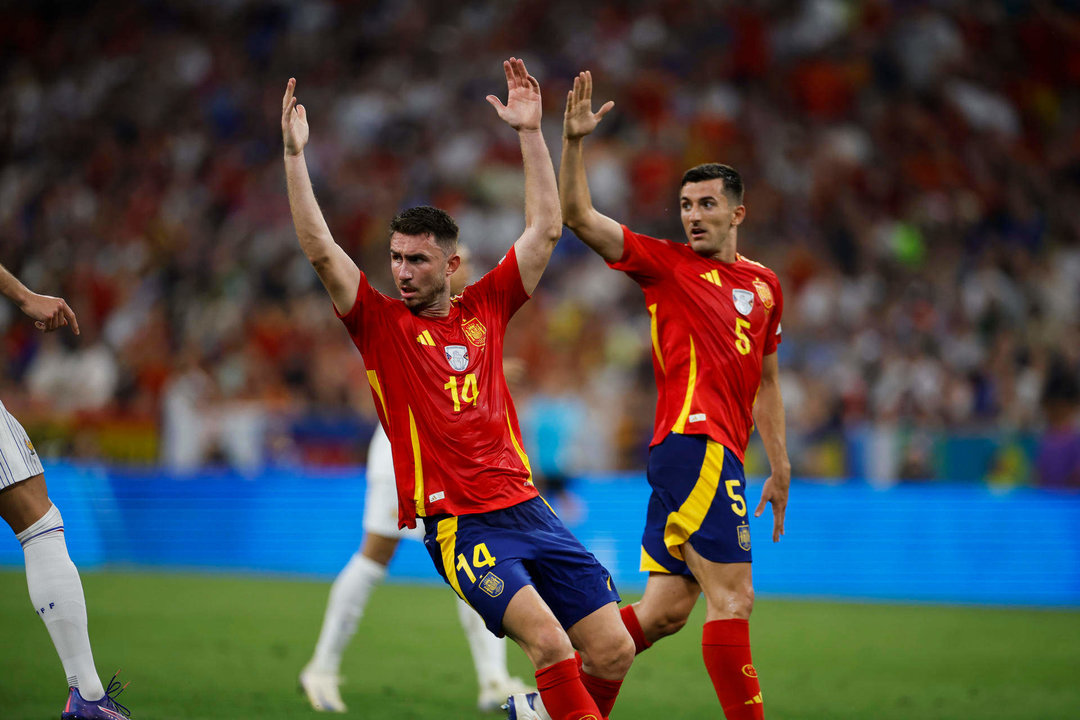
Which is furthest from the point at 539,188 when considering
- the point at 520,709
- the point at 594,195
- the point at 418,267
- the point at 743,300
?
the point at 594,195

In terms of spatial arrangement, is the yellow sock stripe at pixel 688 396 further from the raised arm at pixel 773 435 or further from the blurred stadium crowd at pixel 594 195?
the blurred stadium crowd at pixel 594 195

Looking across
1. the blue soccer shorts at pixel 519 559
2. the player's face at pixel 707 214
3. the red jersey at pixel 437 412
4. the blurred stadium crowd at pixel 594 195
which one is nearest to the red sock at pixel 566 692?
the blue soccer shorts at pixel 519 559

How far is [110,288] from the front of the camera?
18.5 m

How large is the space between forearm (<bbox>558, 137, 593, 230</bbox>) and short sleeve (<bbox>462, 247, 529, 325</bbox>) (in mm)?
468

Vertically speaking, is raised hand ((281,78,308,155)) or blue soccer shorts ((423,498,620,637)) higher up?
raised hand ((281,78,308,155))

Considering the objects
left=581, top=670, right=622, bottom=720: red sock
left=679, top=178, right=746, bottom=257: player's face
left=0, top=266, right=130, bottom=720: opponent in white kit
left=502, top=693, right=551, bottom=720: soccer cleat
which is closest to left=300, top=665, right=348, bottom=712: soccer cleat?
left=0, top=266, right=130, bottom=720: opponent in white kit

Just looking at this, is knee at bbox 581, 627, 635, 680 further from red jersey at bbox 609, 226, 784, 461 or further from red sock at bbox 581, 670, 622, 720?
red jersey at bbox 609, 226, 784, 461

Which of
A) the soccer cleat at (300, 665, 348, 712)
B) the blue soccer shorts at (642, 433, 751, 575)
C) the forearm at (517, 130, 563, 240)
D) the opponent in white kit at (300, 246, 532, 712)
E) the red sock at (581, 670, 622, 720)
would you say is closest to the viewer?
the red sock at (581, 670, 622, 720)

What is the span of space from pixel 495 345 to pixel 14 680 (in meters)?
4.15

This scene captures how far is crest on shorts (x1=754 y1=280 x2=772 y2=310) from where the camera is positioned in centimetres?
588

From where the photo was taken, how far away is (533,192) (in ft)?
16.8

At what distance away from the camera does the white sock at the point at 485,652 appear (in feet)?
22.6

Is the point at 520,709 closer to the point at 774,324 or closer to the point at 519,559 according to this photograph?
the point at 519,559

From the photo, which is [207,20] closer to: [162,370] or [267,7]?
[267,7]
